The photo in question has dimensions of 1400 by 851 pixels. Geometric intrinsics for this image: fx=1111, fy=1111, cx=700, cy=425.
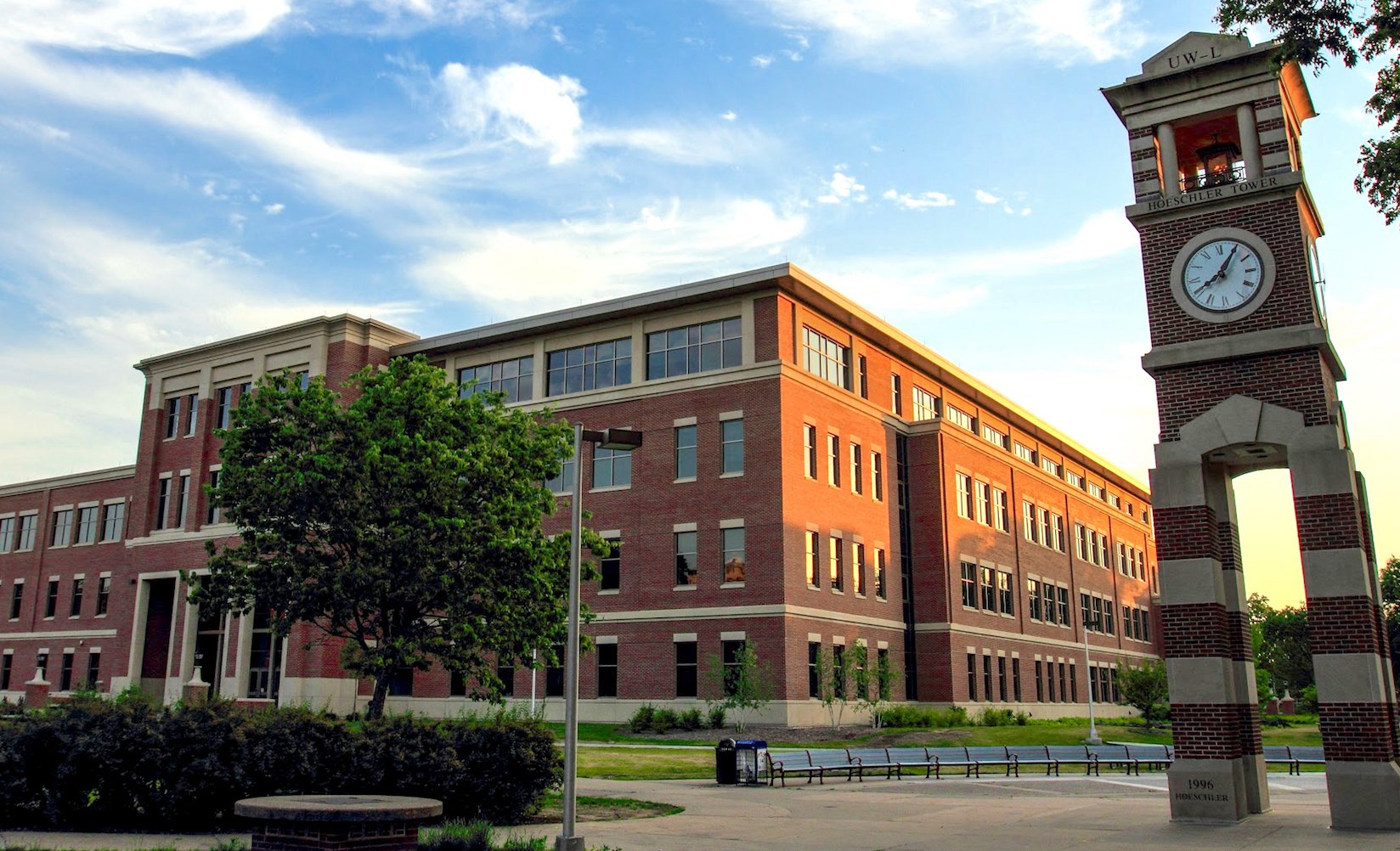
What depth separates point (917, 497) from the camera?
5347 centimetres

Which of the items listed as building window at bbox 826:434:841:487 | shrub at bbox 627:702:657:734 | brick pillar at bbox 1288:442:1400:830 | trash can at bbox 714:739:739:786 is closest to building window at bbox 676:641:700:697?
shrub at bbox 627:702:657:734

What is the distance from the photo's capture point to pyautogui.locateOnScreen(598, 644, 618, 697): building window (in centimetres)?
4638

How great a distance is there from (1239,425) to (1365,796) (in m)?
5.95

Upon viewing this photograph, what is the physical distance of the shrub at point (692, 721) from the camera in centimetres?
4197

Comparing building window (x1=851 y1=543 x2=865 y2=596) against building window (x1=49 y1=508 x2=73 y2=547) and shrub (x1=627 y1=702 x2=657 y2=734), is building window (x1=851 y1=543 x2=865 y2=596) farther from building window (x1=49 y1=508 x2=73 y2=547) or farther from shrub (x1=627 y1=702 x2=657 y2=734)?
building window (x1=49 y1=508 x2=73 y2=547)

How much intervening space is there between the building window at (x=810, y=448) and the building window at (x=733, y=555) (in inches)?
153

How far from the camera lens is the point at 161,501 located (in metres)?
59.6

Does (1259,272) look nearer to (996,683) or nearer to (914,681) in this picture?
(914,681)

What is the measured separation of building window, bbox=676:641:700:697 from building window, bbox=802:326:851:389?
12.5 meters

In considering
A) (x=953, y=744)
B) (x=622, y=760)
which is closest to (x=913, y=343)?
(x=953, y=744)

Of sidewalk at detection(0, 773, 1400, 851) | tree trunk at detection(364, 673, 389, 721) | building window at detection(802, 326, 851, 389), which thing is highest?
building window at detection(802, 326, 851, 389)

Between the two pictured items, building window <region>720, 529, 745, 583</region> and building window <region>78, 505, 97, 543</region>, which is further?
building window <region>78, 505, 97, 543</region>

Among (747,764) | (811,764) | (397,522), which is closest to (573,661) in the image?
(747,764)

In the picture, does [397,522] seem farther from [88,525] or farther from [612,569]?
[88,525]
